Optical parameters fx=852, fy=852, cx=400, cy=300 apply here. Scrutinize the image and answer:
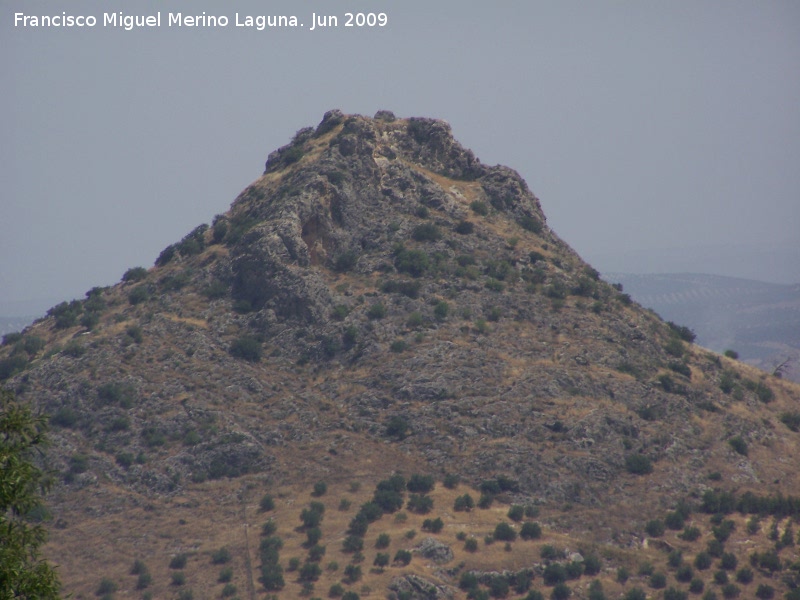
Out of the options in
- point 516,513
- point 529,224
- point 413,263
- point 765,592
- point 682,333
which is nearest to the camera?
point 765,592

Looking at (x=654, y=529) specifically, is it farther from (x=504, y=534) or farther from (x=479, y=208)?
(x=479, y=208)

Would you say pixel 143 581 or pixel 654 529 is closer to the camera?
pixel 143 581

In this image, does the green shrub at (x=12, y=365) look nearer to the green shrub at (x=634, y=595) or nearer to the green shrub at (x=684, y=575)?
the green shrub at (x=634, y=595)

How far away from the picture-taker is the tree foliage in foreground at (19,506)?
18.3 m

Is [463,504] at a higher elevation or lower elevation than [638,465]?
lower

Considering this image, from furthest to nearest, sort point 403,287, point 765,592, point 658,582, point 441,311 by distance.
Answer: point 403,287
point 441,311
point 658,582
point 765,592

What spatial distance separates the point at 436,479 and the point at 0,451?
139ft

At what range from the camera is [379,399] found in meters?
64.9

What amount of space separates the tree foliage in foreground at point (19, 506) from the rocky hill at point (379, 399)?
30.9 metres

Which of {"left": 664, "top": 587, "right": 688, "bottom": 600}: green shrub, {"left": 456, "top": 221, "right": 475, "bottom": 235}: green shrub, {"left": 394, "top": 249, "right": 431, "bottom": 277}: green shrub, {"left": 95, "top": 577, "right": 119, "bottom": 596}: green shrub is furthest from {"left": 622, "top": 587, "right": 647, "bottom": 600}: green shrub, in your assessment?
{"left": 456, "top": 221, "right": 475, "bottom": 235}: green shrub

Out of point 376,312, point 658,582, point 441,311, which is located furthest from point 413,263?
point 658,582

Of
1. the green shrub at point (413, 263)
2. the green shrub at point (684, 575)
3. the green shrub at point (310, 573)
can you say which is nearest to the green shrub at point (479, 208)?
the green shrub at point (413, 263)

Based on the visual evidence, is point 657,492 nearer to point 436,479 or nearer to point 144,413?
point 436,479

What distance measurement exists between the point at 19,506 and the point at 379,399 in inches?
1842
